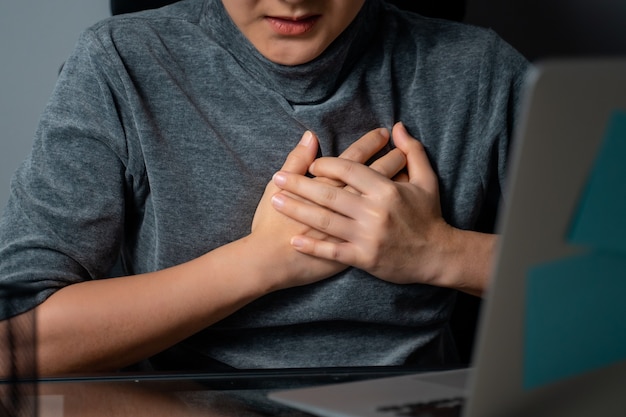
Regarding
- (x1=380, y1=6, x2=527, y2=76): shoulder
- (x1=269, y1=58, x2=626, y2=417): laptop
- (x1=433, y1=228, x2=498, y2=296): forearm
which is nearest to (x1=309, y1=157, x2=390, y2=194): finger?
(x1=433, y1=228, x2=498, y2=296): forearm

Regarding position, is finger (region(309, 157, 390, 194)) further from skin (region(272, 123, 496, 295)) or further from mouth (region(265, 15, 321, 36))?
mouth (region(265, 15, 321, 36))

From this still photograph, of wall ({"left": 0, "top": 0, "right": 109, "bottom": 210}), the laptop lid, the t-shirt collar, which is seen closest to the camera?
the laptop lid

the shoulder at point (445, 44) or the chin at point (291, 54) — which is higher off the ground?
the shoulder at point (445, 44)

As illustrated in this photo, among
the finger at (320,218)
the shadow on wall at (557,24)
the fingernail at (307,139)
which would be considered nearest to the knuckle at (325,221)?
the finger at (320,218)

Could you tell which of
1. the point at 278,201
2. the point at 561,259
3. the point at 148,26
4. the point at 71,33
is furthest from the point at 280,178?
the point at 71,33

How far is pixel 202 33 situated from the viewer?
3.33ft

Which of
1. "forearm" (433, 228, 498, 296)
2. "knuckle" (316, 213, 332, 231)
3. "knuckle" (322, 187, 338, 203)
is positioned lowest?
"forearm" (433, 228, 498, 296)

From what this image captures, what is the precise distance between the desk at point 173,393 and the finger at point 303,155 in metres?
0.27

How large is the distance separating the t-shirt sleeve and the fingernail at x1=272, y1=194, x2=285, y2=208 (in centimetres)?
18

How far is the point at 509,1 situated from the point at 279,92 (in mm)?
670

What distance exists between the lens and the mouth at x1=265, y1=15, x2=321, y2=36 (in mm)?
910

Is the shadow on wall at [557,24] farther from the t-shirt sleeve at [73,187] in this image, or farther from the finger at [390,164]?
the t-shirt sleeve at [73,187]

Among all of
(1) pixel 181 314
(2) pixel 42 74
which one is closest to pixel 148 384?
(1) pixel 181 314

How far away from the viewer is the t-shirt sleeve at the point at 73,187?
91cm
